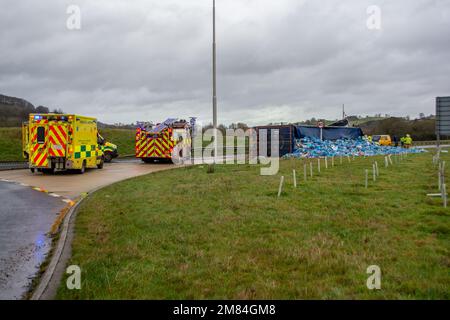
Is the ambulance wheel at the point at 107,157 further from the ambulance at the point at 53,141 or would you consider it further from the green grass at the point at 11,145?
the ambulance at the point at 53,141

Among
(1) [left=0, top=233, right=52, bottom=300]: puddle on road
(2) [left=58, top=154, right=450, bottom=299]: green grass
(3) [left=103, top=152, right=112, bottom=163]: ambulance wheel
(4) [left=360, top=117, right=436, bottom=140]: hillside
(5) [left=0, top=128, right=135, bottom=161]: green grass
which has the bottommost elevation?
(1) [left=0, top=233, right=52, bottom=300]: puddle on road

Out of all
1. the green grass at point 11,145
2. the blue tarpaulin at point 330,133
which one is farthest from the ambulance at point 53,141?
the blue tarpaulin at point 330,133

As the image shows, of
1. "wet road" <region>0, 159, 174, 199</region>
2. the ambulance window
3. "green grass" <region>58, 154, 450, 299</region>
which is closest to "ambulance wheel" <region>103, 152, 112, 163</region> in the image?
"wet road" <region>0, 159, 174, 199</region>

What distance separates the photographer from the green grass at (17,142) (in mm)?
34588

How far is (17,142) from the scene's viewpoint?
125ft

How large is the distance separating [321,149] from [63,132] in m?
17.2

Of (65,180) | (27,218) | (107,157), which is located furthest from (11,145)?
(27,218)

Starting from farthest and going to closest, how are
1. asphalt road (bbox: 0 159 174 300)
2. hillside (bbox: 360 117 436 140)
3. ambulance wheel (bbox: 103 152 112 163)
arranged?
hillside (bbox: 360 117 436 140)
ambulance wheel (bbox: 103 152 112 163)
asphalt road (bbox: 0 159 174 300)

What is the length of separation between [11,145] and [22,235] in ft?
103

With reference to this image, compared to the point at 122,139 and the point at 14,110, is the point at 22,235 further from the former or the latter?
the point at 14,110

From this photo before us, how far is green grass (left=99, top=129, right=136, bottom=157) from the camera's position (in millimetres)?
43625

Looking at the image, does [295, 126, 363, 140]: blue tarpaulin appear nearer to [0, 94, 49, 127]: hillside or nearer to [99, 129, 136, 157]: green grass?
[99, 129, 136, 157]: green grass

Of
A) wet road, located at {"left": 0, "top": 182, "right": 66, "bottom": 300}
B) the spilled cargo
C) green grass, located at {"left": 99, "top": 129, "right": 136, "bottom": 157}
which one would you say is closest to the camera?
wet road, located at {"left": 0, "top": 182, "right": 66, "bottom": 300}
